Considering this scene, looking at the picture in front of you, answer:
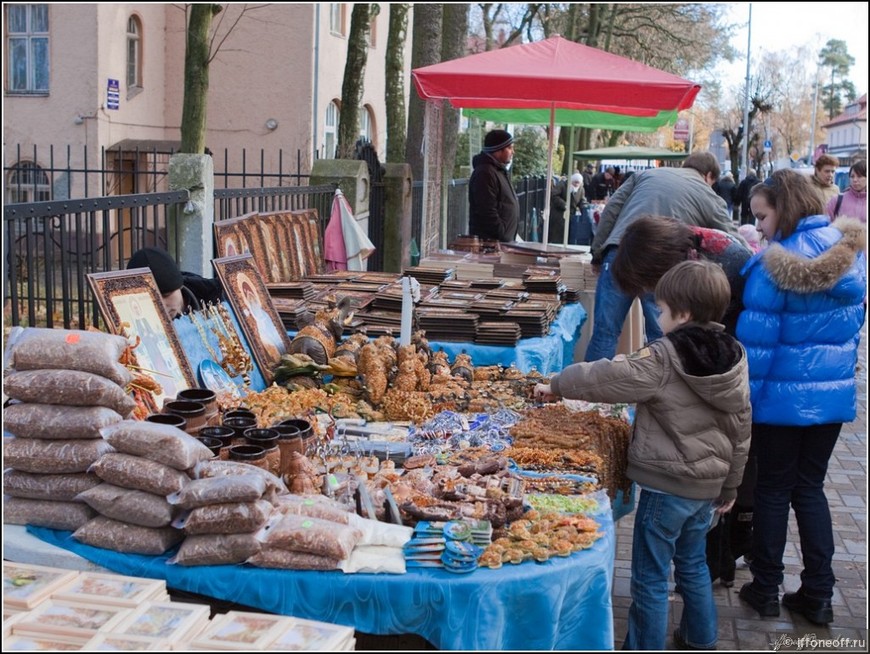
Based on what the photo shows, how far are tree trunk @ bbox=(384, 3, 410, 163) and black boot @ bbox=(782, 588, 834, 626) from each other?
9.21 m

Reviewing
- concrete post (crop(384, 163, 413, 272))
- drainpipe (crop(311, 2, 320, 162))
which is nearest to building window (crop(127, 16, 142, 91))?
drainpipe (crop(311, 2, 320, 162))

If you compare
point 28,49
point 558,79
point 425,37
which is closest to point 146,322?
point 558,79

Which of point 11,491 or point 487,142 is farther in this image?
point 487,142


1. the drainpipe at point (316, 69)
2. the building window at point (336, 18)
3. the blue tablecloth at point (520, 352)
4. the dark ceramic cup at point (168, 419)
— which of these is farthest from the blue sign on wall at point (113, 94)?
the dark ceramic cup at point (168, 419)

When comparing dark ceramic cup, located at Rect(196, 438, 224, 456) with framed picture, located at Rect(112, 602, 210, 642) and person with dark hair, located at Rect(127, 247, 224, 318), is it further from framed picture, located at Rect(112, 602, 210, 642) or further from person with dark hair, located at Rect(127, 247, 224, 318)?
person with dark hair, located at Rect(127, 247, 224, 318)

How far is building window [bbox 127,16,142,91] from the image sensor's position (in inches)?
775

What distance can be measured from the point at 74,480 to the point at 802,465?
3.32 meters

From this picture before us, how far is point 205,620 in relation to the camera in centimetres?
250

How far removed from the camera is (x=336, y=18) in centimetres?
2294

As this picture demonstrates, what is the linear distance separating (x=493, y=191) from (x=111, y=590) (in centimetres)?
761

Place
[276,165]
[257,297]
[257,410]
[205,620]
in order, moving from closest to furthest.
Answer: [205,620] < [257,410] < [257,297] < [276,165]

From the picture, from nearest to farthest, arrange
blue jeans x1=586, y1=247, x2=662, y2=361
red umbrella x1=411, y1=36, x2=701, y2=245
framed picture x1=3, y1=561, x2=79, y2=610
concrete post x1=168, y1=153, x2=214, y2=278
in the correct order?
framed picture x1=3, y1=561, x2=79, y2=610
concrete post x1=168, y1=153, x2=214, y2=278
blue jeans x1=586, y1=247, x2=662, y2=361
red umbrella x1=411, y1=36, x2=701, y2=245

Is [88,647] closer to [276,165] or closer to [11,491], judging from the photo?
[11,491]

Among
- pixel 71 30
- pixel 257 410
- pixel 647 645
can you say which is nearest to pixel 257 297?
pixel 257 410
